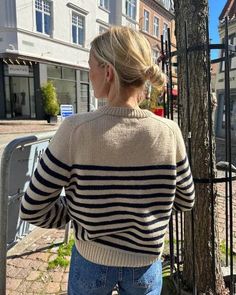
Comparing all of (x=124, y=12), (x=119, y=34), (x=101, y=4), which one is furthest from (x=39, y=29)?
(x=119, y=34)

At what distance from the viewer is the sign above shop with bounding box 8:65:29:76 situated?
60.8ft

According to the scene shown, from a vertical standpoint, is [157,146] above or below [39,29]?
below

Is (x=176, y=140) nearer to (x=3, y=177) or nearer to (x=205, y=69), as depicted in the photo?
(x=205, y=69)

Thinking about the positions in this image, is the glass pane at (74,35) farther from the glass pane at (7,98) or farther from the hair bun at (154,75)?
the hair bun at (154,75)

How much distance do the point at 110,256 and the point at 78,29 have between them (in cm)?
2329

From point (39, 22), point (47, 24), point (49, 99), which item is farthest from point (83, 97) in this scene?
point (39, 22)

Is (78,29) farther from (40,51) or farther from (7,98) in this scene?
(7,98)

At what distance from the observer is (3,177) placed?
2.21 meters

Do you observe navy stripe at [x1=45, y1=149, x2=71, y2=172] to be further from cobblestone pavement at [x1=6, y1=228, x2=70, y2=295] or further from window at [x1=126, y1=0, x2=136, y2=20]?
window at [x1=126, y1=0, x2=136, y2=20]

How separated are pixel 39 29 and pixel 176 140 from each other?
1999 centimetres

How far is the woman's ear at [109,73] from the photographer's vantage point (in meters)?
1.22

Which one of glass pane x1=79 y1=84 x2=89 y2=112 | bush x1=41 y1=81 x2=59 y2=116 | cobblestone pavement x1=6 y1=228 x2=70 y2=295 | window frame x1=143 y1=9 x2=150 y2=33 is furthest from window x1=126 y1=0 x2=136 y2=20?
cobblestone pavement x1=6 y1=228 x2=70 y2=295

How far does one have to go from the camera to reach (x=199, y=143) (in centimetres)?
230

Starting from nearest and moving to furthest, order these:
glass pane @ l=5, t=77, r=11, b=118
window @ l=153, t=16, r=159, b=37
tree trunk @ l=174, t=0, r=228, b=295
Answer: tree trunk @ l=174, t=0, r=228, b=295 < glass pane @ l=5, t=77, r=11, b=118 < window @ l=153, t=16, r=159, b=37
